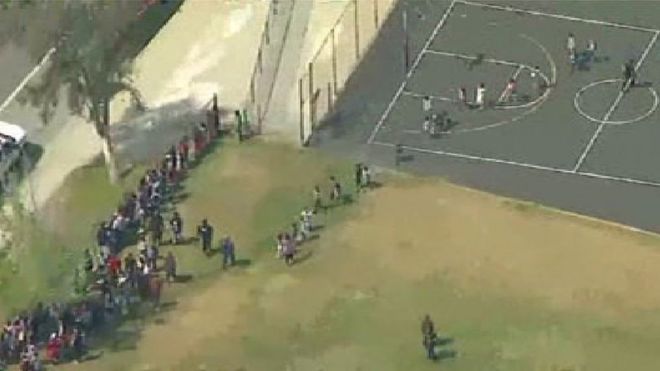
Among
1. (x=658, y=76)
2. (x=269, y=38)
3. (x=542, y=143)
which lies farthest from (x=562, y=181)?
(x=269, y=38)

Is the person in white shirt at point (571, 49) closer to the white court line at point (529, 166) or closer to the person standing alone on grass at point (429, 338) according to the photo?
the white court line at point (529, 166)

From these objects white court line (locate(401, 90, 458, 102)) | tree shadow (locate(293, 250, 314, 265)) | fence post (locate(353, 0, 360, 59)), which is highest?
fence post (locate(353, 0, 360, 59))

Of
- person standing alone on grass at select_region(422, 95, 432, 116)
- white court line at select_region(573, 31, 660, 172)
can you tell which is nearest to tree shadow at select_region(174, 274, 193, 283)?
person standing alone on grass at select_region(422, 95, 432, 116)

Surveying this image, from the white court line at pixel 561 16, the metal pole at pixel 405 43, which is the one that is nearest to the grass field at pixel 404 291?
the metal pole at pixel 405 43

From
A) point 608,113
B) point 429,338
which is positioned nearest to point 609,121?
point 608,113

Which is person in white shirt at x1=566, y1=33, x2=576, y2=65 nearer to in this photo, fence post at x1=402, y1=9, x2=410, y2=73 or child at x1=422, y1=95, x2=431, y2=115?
child at x1=422, y1=95, x2=431, y2=115

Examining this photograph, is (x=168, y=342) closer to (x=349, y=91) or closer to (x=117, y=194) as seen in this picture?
(x=117, y=194)
